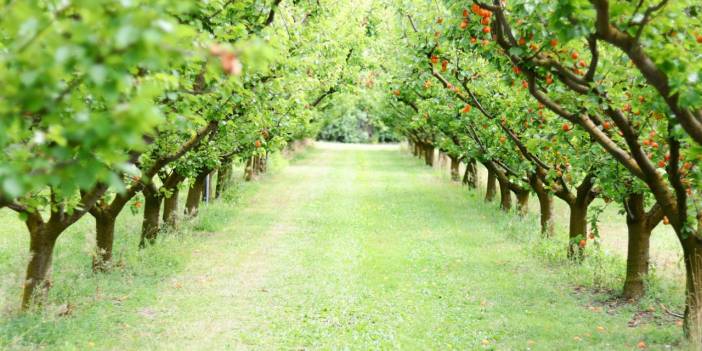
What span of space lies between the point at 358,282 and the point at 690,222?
6.41 m

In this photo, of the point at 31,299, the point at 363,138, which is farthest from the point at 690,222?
the point at 363,138

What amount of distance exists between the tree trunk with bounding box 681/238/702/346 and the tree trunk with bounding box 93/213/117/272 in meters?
10.2

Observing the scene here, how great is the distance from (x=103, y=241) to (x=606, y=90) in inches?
390

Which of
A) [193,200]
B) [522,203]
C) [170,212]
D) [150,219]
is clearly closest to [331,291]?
[150,219]

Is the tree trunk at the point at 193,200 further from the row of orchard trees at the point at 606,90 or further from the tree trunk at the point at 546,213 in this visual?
the tree trunk at the point at 546,213

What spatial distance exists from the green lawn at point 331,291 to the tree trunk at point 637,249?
1.76 feet

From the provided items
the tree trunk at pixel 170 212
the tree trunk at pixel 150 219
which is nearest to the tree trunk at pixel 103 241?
the tree trunk at pixel 150 219

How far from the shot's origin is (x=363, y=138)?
289 ft

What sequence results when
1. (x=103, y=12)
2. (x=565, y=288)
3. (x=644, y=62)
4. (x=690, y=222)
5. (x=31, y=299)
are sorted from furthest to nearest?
(x=565, y=288) → (x=31, y=299) → (x=690, y=222) → (x=644, y=62) → (x=103, y=12)

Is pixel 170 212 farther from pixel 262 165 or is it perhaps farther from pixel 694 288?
pixel 262 165

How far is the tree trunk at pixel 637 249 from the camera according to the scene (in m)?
11.5

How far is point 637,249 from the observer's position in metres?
11.5

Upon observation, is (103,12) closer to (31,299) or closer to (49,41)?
(49,41)

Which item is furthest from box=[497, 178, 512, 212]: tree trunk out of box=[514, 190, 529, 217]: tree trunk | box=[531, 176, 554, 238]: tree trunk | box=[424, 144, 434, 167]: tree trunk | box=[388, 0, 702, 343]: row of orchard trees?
box=[424, 144, 434, 167]: tree trunk
